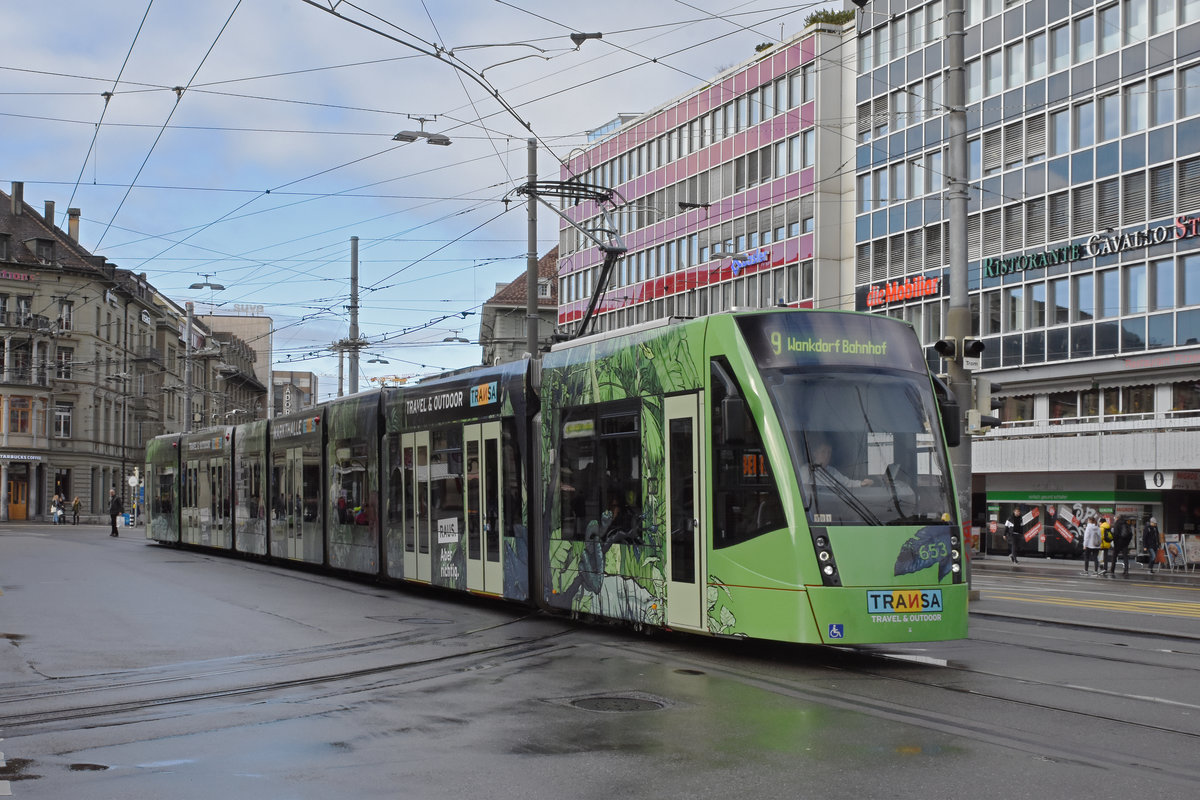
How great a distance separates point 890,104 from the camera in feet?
165

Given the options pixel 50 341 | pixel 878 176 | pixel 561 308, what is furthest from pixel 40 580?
pixel 50 341

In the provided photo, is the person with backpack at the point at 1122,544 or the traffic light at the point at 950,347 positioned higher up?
the traffic light at the point at 950,347

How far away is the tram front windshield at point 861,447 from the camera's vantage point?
1198 cm

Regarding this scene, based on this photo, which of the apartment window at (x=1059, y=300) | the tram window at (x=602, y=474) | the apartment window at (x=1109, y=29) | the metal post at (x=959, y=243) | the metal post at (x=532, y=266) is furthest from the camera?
the apartment window at (x=1059, y=300)

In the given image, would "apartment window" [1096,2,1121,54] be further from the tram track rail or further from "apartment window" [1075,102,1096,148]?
the tram track rail

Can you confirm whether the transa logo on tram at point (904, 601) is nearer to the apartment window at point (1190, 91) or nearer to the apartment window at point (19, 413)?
the apartment window at point (1190, 91)

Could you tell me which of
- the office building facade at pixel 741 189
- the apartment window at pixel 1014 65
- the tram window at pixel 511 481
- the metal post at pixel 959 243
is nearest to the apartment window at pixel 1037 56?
the apartment window at pixel 1014 65

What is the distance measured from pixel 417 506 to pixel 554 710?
34.9 feet

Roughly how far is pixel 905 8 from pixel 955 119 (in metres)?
30.7

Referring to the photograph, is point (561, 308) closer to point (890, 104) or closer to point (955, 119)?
point (890, 104)

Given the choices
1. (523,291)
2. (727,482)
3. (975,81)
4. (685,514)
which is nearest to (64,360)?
(523,291)

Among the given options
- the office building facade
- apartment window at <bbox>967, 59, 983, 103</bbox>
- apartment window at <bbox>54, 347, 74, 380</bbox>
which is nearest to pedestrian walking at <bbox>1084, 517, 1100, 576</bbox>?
the office building facade

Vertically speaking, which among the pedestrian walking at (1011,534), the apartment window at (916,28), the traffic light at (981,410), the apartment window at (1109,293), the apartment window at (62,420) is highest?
the apartment window at (916,28)

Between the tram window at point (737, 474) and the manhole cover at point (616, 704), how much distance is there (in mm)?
2410
